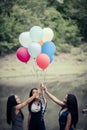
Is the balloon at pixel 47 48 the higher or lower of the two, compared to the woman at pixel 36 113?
higher

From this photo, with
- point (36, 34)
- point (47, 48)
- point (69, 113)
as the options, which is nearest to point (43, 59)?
point (47, 48)

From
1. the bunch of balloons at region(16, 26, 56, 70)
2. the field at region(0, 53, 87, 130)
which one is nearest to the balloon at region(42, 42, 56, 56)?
the bunch of balloons at region(16, 26, 56, 70)

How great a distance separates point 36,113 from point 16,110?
0.79 feet

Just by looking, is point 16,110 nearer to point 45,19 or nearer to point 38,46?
point 38,46

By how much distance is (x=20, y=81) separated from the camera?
4.04 meters

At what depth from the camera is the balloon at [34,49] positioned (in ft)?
11.3

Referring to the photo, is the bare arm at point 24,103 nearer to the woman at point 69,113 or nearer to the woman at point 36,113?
the woman at point 36,113

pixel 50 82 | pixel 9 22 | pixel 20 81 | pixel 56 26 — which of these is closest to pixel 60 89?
pixel 50 82

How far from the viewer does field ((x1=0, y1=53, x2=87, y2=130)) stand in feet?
13.1

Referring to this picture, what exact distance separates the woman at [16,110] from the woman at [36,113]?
0.06 m

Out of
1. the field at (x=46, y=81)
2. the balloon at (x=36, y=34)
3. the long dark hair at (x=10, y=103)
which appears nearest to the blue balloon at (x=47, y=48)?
the balloon at (x=36, y=34)

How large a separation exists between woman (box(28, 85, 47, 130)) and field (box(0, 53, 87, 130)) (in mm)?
138

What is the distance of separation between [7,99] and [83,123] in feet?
3.23

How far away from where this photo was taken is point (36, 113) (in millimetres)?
3805
